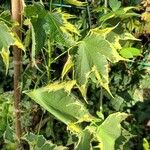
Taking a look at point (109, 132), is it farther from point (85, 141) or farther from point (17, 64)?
point (17, 64)

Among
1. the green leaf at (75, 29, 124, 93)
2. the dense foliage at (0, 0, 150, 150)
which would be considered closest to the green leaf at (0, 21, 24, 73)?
the dense foliage at (0, 0, 150, 150)

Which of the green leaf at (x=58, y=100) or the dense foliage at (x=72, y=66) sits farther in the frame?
the green leaf at (x=58, y=100)

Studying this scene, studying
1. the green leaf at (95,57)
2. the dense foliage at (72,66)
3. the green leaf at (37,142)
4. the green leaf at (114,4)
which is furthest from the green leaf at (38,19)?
the green leaf at (114,4)

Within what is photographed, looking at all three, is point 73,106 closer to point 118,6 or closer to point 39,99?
point 39,99

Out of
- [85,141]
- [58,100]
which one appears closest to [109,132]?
[85,141]

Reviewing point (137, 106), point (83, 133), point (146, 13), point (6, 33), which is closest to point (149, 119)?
point (137, 106)

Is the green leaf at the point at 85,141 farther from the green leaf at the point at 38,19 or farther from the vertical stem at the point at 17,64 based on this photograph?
the green leaf at the point at 38,19
